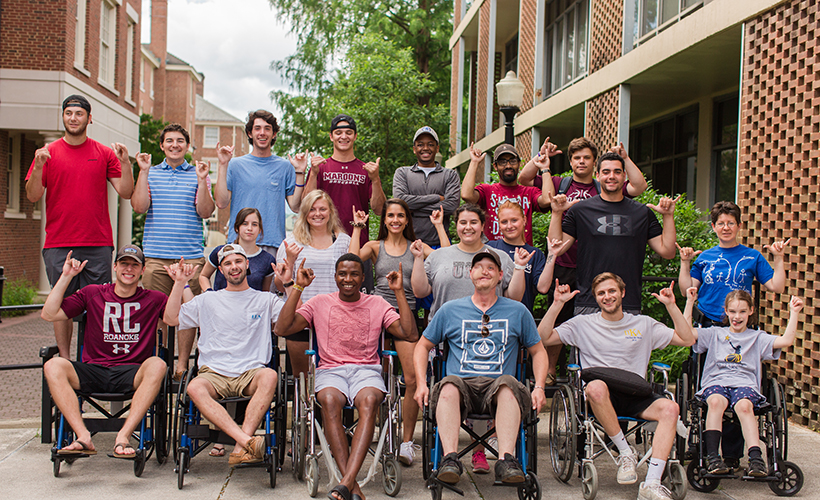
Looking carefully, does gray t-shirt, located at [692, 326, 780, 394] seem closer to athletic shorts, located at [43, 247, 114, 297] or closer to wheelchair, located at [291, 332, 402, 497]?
wheelchair, located at [291, 332, 402, 497]

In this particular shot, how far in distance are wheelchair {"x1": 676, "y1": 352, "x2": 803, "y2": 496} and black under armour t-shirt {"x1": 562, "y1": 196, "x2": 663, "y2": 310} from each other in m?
0.79

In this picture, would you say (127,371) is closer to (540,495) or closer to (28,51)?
(540,495)

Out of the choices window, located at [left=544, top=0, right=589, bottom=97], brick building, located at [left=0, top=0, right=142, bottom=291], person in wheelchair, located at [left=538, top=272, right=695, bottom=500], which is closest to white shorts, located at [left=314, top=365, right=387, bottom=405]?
person in wheelchair, located at [left=538, top=272, right=695, bottom=500]

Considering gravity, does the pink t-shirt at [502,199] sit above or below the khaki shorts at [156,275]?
above

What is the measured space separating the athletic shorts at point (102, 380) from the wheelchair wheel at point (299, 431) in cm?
110

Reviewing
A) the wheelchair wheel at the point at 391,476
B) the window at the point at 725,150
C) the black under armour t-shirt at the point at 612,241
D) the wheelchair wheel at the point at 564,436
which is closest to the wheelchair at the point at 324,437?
the wheelchair wheel at the point at 391,476

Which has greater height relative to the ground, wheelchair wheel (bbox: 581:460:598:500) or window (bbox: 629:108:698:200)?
window (bbox: 629:108:698:200)

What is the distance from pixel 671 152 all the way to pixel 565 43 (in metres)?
3.53

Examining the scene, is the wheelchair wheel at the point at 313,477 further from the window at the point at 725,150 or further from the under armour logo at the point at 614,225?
the window at the point at 725,150

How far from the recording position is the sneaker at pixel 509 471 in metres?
3.80

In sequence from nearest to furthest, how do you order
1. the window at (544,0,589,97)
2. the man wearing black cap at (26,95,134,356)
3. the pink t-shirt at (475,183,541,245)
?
the man wearing black cap at (26,95,134,356)
the pink t-shirt at (475,183,541,245)
the window at (544,0,589,97)

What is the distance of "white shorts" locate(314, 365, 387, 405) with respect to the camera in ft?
14.5

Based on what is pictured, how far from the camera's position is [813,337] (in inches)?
230

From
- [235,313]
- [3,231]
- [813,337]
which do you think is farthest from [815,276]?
[3,231]
